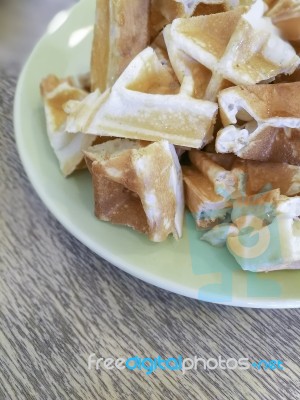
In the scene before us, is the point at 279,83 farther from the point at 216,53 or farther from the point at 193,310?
the point at 193,310

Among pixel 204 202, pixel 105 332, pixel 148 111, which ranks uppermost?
pixel 148 111

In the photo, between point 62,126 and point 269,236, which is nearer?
point 269,236

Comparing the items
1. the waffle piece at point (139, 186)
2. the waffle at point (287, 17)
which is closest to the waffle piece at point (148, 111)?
the waffle piece at point (139, 186)

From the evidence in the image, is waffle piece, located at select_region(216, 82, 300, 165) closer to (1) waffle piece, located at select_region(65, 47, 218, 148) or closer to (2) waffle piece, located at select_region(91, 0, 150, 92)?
(1) waffle piece, located at select_region(65, 47, 218, 148)

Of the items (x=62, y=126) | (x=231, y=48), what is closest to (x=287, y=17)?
(x=231, y=48)

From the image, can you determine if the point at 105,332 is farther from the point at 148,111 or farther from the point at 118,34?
the point at 118,34

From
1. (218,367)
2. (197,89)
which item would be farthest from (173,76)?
(218,367)

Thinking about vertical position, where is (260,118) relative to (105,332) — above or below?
above
